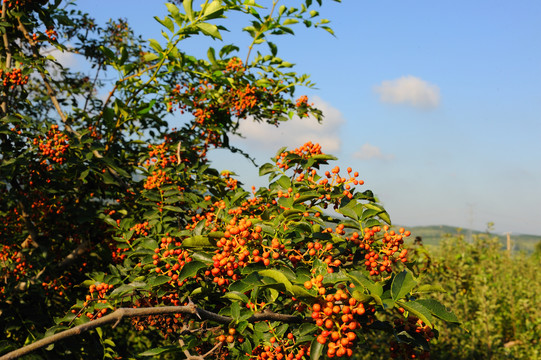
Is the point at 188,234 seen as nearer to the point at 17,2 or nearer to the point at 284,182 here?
the point at 284,182

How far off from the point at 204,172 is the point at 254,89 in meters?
1.20

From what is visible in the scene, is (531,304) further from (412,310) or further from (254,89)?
(412,310)

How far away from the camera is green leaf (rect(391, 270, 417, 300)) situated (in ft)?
5.34

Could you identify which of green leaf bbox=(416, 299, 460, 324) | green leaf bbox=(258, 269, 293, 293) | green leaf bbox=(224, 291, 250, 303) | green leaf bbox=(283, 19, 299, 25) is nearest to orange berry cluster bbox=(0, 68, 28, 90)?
green leaf bbox=(283, 19, 299, 25)

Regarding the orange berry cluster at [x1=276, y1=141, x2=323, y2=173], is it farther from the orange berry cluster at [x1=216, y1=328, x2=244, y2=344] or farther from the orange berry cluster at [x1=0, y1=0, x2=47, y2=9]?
the orange berry cluster at [x1=0, y1=0, x2=47, y2=9]

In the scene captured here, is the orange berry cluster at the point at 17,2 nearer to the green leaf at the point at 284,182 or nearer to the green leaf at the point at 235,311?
the green leaf at the point at 284,182

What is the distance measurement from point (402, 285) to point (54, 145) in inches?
124

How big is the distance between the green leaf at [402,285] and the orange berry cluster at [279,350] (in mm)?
550

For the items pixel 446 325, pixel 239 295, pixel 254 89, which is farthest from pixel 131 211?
pixel 446 325

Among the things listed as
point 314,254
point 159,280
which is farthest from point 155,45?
point 314,254

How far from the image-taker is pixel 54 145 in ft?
11.7

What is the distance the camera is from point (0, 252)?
12.9 feet

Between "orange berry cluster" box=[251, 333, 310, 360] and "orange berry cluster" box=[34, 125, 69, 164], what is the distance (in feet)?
8.06

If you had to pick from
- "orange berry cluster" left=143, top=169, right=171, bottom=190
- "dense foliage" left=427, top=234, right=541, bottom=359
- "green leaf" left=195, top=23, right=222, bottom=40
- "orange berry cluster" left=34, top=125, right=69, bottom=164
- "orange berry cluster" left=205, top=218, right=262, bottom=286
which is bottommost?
"dense foliage" left=427, top=234, right=541, bottom=359
